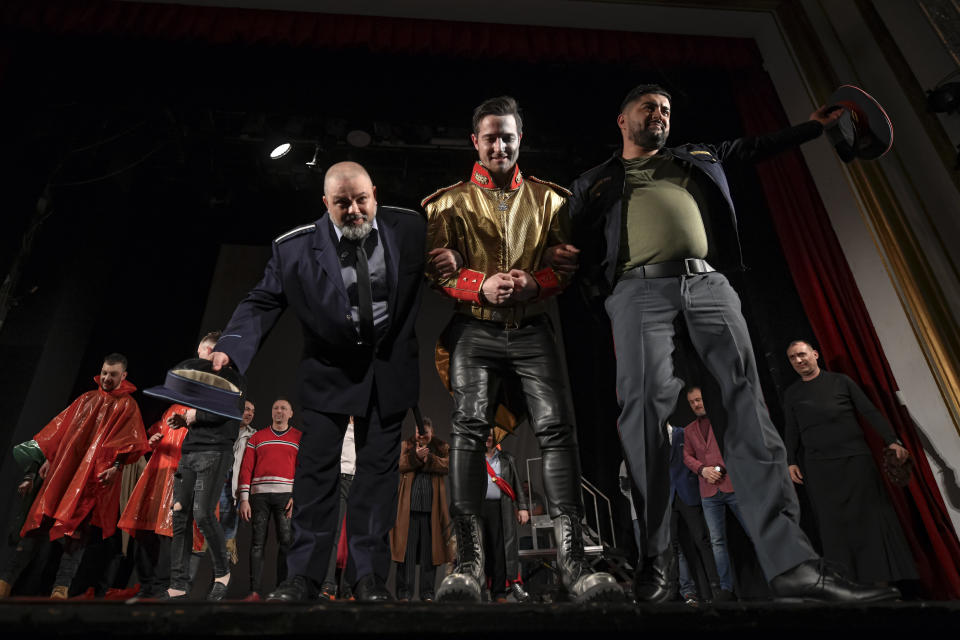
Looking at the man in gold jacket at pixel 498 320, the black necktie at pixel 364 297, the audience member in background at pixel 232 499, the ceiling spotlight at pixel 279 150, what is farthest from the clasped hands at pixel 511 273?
the ceiling spotlight at pixel 279 150

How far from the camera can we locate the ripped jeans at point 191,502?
11.9 feet

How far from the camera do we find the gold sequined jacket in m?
2.06

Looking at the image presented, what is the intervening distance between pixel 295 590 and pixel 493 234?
4.21 feet

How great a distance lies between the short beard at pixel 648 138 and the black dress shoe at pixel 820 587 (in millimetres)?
1507

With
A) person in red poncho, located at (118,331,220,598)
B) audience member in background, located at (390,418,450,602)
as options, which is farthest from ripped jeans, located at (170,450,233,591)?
audience member in background, located at (390,418,450,602)

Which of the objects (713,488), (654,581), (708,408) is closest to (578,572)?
(654,581)

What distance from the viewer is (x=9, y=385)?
15.1 ft

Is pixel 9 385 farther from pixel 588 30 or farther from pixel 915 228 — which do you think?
pixel 915 228

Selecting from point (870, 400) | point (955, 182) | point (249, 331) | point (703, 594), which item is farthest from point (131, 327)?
point (955, 182)

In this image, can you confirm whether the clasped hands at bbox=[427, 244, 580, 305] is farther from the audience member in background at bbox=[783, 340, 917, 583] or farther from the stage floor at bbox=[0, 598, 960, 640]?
the audience member in background at bbox=[783, 340, 917, 583]

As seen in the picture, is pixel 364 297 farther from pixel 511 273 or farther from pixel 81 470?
pixel 81 470

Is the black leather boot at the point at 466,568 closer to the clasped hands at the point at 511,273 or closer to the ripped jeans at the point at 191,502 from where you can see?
the clasped hands at the point at 511,273

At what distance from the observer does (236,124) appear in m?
6.16

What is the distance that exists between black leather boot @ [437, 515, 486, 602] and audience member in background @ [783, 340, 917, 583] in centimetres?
258
